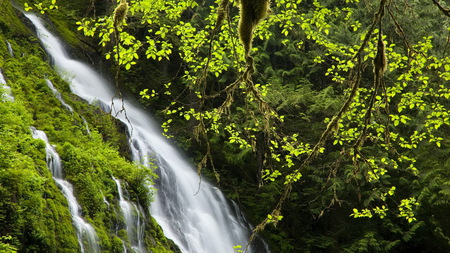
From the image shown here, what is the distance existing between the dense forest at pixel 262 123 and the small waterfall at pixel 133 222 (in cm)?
23

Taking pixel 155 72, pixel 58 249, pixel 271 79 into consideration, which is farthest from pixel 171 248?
pixel 155 72

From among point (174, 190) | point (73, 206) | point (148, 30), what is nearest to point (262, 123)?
point (174, 190)

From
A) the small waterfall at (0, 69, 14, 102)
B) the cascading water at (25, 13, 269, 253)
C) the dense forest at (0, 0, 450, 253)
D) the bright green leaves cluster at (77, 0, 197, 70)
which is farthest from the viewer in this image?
the cascading water at (25, 13, 269, 253)

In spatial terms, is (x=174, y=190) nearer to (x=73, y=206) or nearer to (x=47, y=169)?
(x=73, y=206)

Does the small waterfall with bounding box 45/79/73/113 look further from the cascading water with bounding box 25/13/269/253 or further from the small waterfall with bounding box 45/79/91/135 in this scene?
the cascading water with bounding box 25/13/269/253

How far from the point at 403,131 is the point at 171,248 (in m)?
8.27

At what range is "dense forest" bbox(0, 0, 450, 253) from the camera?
136 inches

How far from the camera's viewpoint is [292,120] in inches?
555

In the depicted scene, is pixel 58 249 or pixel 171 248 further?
pixel 171 248

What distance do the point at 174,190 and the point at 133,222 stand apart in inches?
144

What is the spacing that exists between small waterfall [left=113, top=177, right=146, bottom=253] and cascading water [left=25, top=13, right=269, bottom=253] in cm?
196

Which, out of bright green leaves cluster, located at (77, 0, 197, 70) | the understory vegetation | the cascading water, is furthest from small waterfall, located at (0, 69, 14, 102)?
the cascading water

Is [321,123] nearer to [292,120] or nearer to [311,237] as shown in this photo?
[292,120]

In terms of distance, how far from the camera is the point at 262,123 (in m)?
9.98
